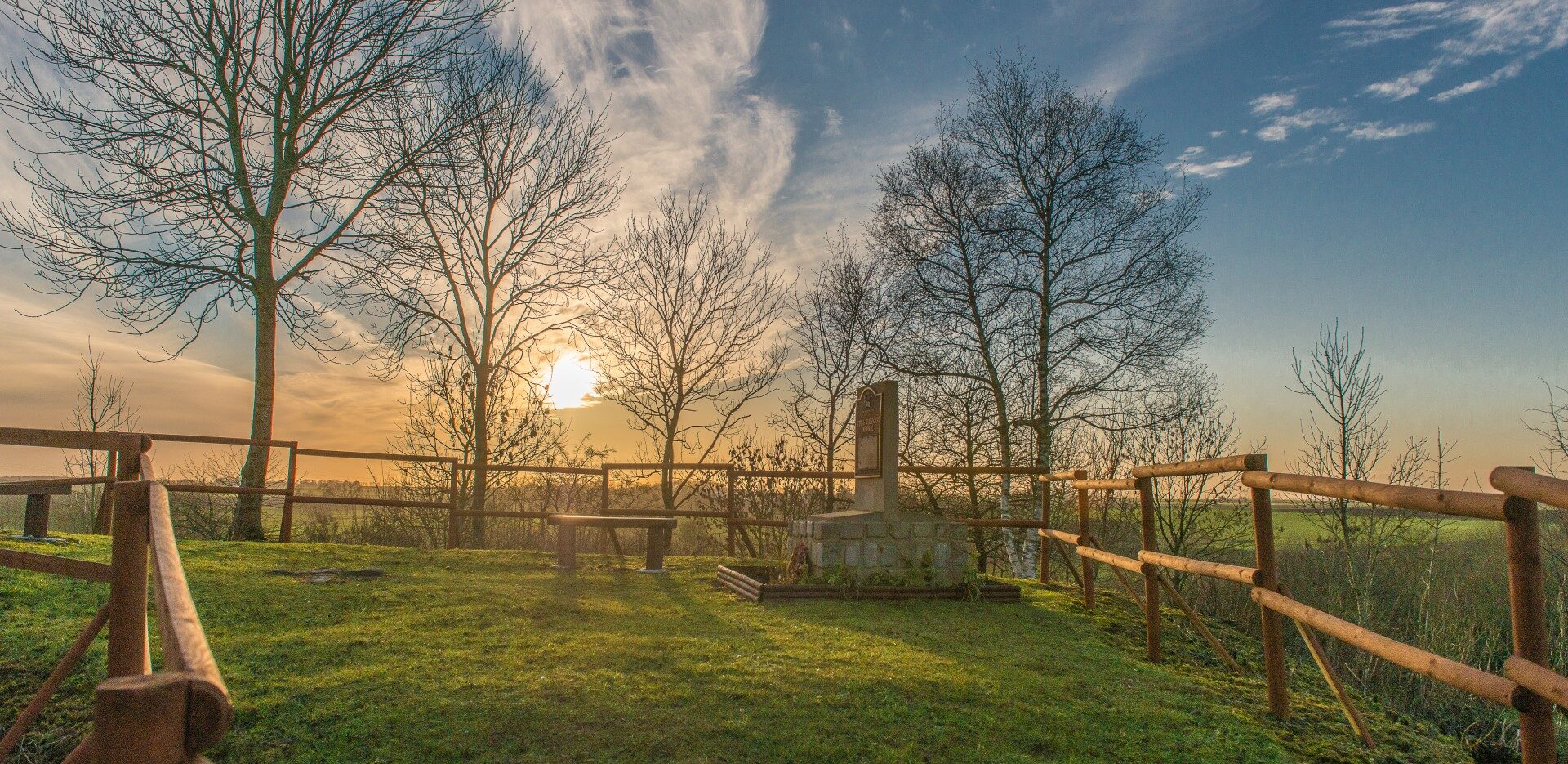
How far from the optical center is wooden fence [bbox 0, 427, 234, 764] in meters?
1.08

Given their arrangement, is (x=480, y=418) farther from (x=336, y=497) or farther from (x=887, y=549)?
(x=887, y=549)

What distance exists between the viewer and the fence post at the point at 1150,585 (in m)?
6.06

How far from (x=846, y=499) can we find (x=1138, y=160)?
27.7 feet

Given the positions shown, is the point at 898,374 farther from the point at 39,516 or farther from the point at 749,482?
the point at 39,516

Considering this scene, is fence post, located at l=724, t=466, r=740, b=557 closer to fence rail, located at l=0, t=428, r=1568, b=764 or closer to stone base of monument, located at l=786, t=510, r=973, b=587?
stone base of monument, located at l=786, t=510, r=973, b=587

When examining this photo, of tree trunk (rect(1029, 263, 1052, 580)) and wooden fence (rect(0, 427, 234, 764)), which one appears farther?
tree trunk (rect(1029, 263, 1052, 580))

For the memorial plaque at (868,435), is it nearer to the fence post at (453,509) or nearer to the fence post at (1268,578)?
the fence post at (1268,578)

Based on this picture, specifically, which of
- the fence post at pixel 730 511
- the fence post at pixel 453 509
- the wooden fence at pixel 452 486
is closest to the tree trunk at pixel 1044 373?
the wooden fence at pixel 452 486

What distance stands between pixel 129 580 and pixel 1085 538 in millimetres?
6866

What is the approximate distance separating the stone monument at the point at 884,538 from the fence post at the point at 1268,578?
4030 mm

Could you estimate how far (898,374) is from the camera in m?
16.0

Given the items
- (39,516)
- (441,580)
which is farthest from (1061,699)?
(39,516)

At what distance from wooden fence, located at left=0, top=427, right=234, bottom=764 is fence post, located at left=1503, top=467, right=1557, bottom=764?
3.58 m

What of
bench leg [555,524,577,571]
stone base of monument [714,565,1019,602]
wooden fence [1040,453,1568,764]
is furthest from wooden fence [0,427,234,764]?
bench leg [555,524,577,571]
